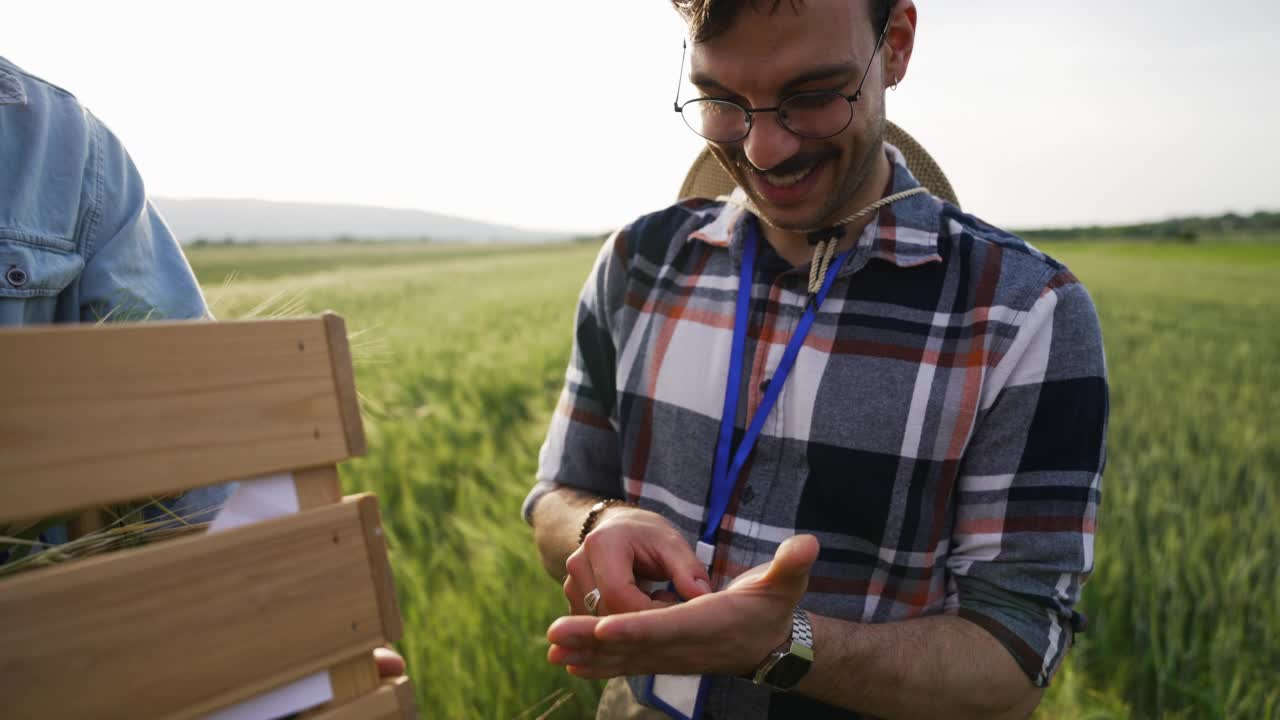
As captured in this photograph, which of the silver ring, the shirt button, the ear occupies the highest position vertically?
the ear

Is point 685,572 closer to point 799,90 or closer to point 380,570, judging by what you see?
point 380,570

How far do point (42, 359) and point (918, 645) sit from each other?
1.18 meters

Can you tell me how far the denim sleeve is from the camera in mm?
1137

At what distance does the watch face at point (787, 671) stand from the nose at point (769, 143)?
0.81 m

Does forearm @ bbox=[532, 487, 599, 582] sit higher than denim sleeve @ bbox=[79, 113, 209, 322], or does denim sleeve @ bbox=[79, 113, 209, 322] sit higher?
denim sleeve @ bbox=[79, 113, 209, 322]

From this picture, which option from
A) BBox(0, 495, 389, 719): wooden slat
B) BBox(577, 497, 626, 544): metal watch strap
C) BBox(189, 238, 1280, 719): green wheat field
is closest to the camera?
BBox(0, 495, 389, 719): wooden slat

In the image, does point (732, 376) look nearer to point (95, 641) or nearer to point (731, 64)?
point (731, 64)

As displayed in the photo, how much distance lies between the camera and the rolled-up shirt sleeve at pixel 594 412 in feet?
5.12

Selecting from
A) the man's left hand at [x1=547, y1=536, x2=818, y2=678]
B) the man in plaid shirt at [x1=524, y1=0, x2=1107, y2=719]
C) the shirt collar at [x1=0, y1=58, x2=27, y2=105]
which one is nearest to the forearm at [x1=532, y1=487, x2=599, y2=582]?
the man in plaid shirt at [x1=524, y1=0, x2=1107, y2=719]

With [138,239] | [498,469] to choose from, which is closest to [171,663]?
[138,239]

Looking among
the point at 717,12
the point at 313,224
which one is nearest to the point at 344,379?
the point at 717,12

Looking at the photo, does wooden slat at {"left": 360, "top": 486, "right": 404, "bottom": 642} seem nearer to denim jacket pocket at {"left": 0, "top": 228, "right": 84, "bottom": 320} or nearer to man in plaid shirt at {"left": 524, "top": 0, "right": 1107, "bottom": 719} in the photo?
man in plaid shirt at {"left": 524, "top": 0, "right": 1107, "bottom": 719}

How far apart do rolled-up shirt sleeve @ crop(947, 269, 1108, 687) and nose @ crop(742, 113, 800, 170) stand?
48 centimetres

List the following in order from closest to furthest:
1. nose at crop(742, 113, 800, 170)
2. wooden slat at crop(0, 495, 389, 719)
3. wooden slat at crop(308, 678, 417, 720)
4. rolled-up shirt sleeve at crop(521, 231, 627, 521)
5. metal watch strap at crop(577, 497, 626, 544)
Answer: wooden slat at crop(0, 495, 389, 719) → wooden slat at crop(308, 678, 417, 720) → nose at crop(742, 113, 800, 170) → metal watch strap at crop(577, 497, 626, 544) → rolled-up shirt sleeve at crop(521, 231, 627, 521)
